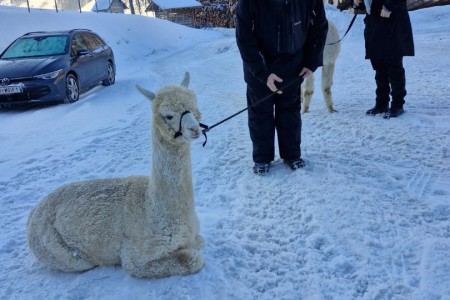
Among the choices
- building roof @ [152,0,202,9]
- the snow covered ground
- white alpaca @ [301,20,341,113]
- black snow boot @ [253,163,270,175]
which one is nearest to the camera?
the snow covered ground

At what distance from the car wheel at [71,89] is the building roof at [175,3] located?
115 feet

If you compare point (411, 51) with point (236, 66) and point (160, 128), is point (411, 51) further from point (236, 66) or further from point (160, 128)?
point (236, 66)

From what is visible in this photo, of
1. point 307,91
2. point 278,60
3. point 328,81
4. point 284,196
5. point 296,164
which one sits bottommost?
point 284,196

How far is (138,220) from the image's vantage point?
2.64 metres

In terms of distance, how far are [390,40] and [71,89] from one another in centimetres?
679

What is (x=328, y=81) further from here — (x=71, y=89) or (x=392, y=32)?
(x=71, y=89)

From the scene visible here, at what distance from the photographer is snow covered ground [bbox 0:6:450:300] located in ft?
8.63

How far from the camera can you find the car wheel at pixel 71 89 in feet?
28.7

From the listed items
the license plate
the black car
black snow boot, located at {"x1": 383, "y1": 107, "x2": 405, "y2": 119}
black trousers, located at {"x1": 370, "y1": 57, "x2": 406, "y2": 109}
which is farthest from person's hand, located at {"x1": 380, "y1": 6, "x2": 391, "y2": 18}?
the license plate

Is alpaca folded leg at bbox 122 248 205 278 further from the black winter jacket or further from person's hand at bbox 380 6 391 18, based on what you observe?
person's hand at bbox 380 6 391 18

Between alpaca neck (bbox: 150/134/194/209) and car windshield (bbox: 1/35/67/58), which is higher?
car windshield (bbox: 1/35/67/58)

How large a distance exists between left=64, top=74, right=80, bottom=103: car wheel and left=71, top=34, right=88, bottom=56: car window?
79cm

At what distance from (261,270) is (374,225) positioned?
107cm

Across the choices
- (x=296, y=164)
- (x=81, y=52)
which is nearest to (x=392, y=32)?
(x=296, y=164)
